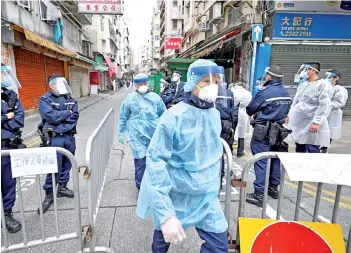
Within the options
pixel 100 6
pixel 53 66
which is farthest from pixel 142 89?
pixel 53 66

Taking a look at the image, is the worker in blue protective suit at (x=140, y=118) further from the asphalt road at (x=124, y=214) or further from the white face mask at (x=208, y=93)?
the white face mask at (x=208, y=93)

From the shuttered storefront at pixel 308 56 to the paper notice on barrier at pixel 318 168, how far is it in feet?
30.7

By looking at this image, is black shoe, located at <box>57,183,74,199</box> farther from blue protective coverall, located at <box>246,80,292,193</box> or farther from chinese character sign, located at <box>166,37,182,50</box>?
chinese character sign, located at <box>166,37,182,50</box>

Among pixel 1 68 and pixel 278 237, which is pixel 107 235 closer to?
pixel 278 237

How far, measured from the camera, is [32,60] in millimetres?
12391

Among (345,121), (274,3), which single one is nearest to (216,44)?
(274,3)

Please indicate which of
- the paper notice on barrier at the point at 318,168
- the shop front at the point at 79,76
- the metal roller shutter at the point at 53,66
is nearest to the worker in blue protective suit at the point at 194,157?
the paper notice on barrier at the point at 318,168

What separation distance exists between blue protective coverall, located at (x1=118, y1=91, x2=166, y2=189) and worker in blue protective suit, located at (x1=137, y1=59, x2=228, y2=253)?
1.84 m

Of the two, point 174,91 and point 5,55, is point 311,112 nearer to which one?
point 174,91

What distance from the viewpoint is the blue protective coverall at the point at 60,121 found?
3330 mm

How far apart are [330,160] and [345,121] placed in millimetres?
10694

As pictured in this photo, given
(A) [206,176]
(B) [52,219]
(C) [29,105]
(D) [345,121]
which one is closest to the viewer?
(A) [206,176]

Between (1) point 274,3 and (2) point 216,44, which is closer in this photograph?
(1) point 274,3

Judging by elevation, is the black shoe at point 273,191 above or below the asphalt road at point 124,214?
above
